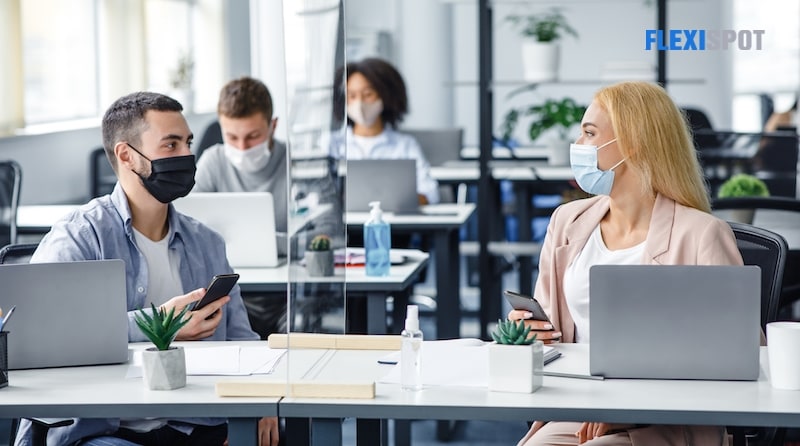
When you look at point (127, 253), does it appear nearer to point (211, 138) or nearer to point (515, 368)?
point (515, 368)

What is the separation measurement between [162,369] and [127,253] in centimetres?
56

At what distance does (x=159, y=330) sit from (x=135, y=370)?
0.58 feet

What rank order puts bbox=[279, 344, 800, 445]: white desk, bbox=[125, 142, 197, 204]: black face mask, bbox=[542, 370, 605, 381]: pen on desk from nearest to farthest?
bbox=[279, 344, 800, 445]: white desk → bbox=[542, 370, 605, 381]: pen on desk → bbox=[125, 142, 197, 204]: black face mask

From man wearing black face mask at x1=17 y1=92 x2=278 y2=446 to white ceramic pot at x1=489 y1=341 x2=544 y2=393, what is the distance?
67cm

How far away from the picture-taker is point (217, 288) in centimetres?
218

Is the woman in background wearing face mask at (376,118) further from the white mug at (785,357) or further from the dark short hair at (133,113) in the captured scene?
the white mug at (785,357)

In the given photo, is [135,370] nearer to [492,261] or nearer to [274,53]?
[492,261]

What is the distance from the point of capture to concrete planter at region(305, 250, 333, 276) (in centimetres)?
198

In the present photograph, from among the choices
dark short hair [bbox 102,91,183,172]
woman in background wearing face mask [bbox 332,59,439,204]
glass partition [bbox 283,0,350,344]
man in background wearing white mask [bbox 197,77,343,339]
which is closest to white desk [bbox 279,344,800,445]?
glass partition [bbox 283,0,350,344]

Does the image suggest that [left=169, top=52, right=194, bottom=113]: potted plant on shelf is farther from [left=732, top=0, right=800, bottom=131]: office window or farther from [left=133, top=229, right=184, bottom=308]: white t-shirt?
[left=133, top=229, right=184, bottom=308]: white t-shirt

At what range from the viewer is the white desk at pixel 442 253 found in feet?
13.4

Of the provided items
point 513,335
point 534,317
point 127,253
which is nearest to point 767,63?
point 534,317


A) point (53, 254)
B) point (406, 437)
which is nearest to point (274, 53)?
point (406, 437)

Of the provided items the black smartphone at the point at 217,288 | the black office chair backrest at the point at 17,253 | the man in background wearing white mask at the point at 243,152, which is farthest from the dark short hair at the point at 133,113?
→ the man in background wearing white mask at the point at 243,152
